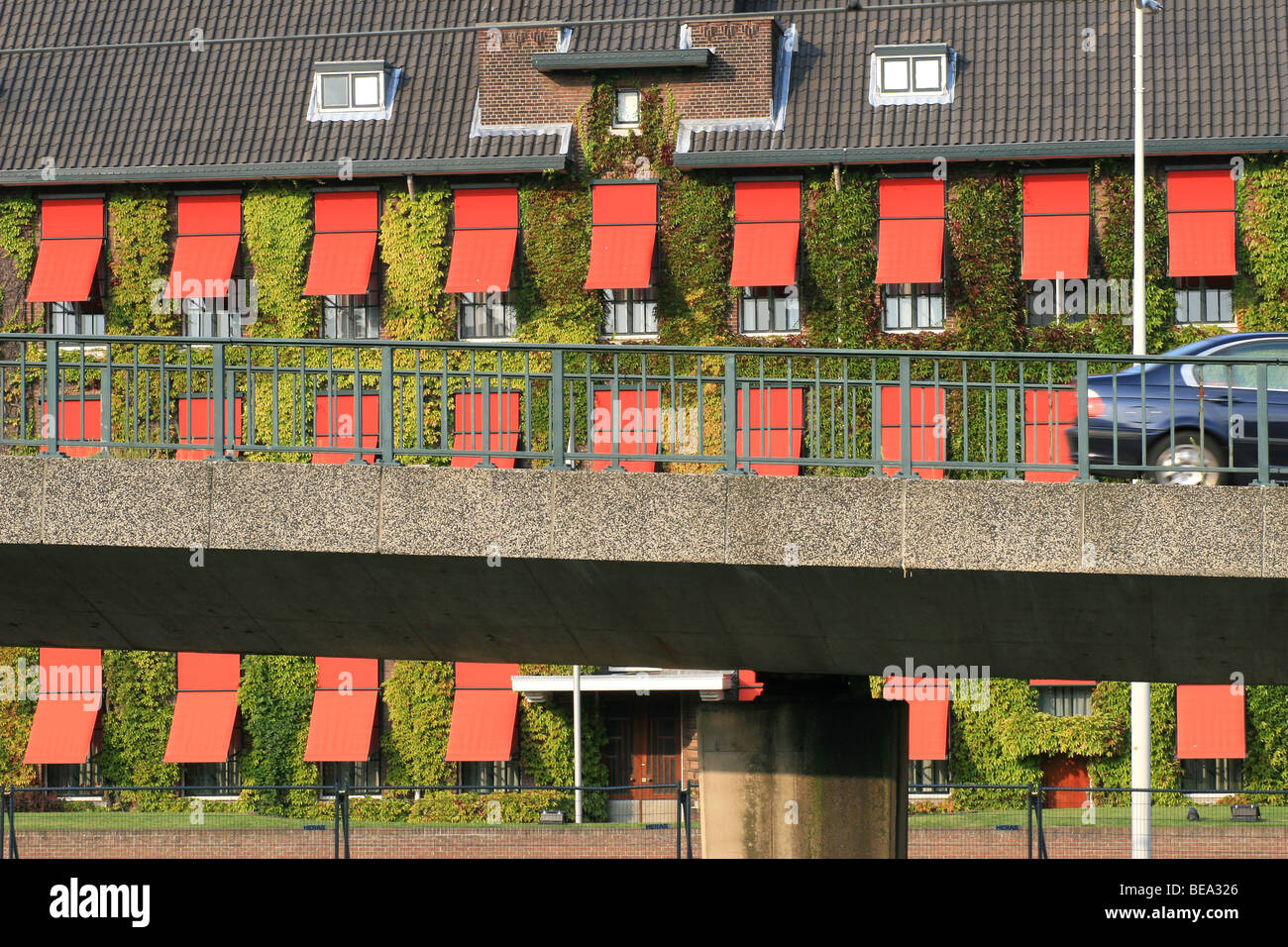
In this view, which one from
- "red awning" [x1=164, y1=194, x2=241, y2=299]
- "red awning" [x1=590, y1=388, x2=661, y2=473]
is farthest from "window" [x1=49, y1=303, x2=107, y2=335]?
"red awning" [x1=590, y1=388, x2=661, y2=473]

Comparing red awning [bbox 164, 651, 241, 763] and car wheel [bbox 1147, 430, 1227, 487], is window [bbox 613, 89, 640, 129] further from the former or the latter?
car wheel [bbox 1147, 430, 1227, 487]

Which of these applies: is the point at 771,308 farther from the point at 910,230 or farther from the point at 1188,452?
the point at 1188,452

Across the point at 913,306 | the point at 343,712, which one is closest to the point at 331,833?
the point at 343,712

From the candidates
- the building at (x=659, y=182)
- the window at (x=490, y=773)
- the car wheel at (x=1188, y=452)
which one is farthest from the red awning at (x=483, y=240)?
the car wheel at (x=1188, y=452)

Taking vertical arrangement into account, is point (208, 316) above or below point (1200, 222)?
below

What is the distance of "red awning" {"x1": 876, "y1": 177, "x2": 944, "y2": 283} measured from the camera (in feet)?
110

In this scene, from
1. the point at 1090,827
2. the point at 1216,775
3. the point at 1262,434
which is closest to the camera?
the point at 1262,434

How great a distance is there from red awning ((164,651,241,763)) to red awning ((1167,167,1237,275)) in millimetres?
18027

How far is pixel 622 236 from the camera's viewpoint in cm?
3459

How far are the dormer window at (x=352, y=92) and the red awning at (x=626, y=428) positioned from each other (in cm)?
734

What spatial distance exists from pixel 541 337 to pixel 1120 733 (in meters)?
12.3

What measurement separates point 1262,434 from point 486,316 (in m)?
23.7

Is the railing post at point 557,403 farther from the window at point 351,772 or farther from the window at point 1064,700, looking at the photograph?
the window at point 351,772

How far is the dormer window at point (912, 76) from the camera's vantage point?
34.3 metres
